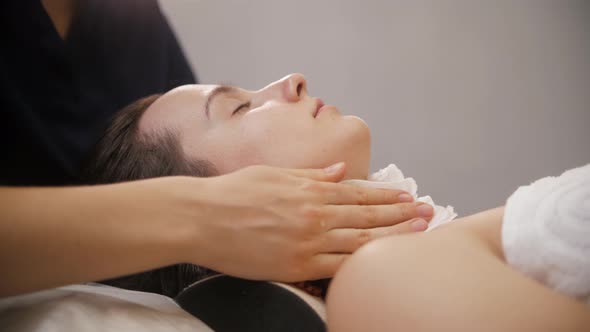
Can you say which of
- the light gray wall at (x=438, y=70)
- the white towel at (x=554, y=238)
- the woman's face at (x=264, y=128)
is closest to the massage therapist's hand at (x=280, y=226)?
the woman's face at (x=264, y=128)

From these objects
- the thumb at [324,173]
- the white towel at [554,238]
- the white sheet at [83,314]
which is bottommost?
the white sheet at [83,314]

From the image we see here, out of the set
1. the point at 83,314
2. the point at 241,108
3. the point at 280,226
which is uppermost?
the point at 241,108

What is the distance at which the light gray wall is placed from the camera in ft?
5.47

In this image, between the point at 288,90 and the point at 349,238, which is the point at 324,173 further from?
the point at 288,90

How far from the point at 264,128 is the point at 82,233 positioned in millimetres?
366

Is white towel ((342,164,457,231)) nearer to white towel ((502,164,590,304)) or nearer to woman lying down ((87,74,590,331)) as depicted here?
woman lying down ((87,74,590,331))

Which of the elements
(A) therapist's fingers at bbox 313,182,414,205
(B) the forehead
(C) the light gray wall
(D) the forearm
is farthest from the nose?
(C) the light gray wall

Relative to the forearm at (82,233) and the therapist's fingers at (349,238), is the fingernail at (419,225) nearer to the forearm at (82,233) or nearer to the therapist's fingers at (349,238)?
the therapist's fingers at (349,238)

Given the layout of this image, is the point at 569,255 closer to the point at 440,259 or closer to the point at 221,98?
the point at 440,259

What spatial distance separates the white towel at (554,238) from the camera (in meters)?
0.39

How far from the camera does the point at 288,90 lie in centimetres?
78

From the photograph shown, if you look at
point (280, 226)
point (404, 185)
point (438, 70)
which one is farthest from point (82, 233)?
point (438, 70)

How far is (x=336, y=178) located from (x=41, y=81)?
2.30 feet

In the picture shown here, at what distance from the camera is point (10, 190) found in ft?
1.47
